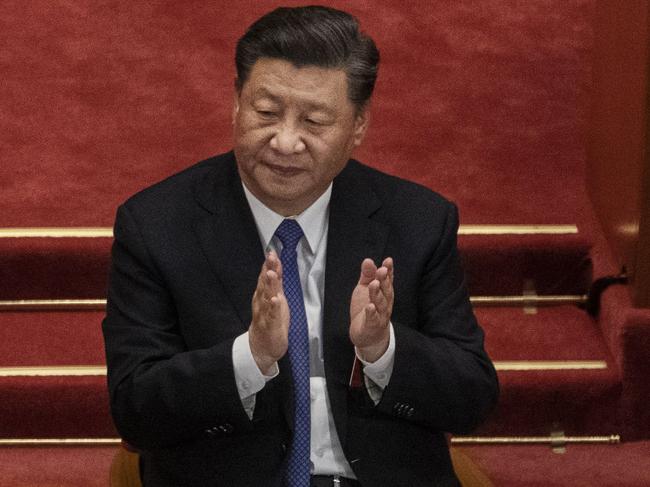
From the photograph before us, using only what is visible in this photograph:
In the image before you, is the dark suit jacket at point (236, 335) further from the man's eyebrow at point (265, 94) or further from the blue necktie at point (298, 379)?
the man's eyebrow at point (265, 94)

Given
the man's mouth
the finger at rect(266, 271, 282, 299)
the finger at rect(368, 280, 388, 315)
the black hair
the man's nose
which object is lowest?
the finger at rect(368, 280, 388, 315)

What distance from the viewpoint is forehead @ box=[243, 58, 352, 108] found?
162 centimetres

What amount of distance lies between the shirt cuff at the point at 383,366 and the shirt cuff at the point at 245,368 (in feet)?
0.36

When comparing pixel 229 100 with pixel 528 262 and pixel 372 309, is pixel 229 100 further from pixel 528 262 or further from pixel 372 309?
pixel 372 309

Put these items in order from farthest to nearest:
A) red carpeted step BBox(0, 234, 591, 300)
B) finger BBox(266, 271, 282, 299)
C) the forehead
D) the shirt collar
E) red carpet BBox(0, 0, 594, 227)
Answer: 1. red carpet BBox(0, 0, 594, 227)
2. red carpeted step BBox(0, 234, 591, 300)
3. the shirt collar
4. the forehead
5. finger BBox(266, 271, 282, 299)

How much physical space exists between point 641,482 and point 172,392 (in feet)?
3.04

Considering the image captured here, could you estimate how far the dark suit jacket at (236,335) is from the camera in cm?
163

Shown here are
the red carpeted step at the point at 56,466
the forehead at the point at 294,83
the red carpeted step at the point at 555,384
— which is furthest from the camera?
the red carpeted step at the point at 555,384

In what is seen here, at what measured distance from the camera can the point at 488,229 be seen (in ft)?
8.04

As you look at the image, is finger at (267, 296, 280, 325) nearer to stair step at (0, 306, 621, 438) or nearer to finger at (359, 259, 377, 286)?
finger at (359, 259, 377, 286)

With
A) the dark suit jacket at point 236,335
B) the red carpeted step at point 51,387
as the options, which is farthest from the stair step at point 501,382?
the dark suit jacket at point 236,335

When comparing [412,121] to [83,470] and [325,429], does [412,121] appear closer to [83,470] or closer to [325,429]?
[83,470]

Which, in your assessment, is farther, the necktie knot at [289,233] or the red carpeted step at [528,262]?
the red carpeted step at [528,262]

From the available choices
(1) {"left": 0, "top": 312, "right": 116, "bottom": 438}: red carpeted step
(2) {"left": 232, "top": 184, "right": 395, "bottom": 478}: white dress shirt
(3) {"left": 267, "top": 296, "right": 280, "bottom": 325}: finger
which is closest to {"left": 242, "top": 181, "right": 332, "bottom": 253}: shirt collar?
(2) {"left": 232, "top": 184, "right": 395, "bottom": 478}: white dress shirt
